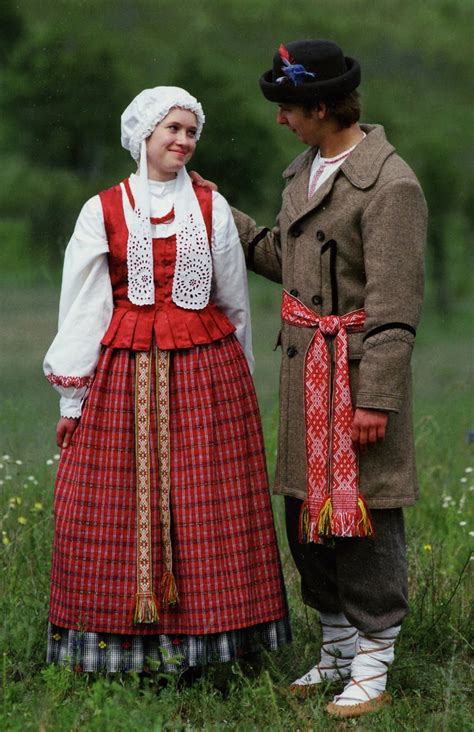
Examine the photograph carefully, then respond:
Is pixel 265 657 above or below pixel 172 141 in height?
below

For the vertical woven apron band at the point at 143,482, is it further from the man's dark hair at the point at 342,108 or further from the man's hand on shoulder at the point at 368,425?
the man's dark hair at the point at 342,108

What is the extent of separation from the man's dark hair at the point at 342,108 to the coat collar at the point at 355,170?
76mm

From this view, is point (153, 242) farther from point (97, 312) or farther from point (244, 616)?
point (244, 616)

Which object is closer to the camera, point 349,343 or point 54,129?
point 349,343

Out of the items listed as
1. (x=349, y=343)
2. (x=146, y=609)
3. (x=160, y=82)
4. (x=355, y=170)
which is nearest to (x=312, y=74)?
(x=355, y=170)

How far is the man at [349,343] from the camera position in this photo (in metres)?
3.14

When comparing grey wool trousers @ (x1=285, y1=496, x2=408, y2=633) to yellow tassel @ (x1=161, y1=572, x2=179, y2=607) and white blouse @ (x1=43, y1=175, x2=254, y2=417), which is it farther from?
white blouse @ (x1=43, y1=175, x2=254, y2=417)

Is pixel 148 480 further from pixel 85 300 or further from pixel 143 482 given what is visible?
pixel 85 300

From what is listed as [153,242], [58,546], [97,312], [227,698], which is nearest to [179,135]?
[153,242]

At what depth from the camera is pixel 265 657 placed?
12.0ft

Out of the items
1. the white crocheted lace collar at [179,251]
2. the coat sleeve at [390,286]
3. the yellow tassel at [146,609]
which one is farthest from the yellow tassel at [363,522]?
the white crocheted lace collar at [179,251]

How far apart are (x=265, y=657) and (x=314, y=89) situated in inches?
69.3

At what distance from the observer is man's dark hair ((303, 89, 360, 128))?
10.7 ft

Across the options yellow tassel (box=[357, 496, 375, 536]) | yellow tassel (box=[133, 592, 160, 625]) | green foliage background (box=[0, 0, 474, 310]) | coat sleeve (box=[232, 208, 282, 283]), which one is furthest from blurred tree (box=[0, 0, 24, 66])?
yellow tassel (box=[357, 496, 375, 536])
